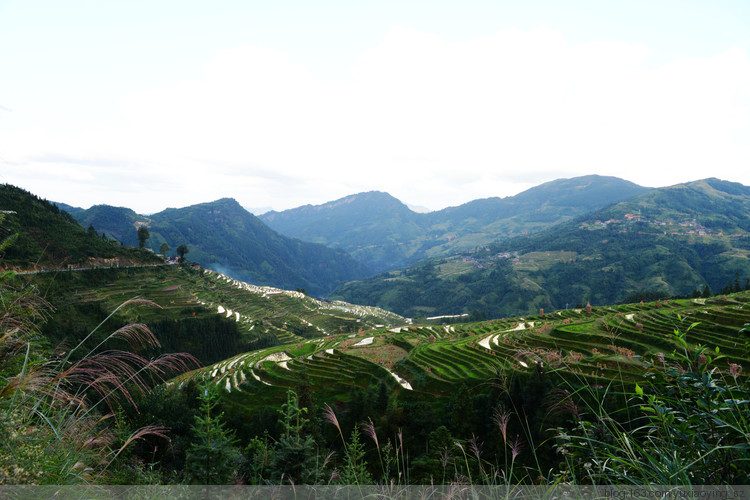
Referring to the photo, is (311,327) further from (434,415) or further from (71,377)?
(71,377)

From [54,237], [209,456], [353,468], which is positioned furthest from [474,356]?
[54,237]

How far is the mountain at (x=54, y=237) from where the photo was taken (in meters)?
95.5

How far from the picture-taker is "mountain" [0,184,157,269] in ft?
313

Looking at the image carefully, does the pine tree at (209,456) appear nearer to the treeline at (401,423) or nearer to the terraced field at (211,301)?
the treeline at (401,423)

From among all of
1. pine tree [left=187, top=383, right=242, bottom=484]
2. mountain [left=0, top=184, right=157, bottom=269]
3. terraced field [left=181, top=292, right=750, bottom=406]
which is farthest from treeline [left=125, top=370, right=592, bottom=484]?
mountain [left=0, top=184, right=157, bottom=269]

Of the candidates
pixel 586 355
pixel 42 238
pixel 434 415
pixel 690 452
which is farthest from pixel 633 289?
pixel 42 238

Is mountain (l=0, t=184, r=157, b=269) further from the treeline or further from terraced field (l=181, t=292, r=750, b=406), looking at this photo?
the treeline

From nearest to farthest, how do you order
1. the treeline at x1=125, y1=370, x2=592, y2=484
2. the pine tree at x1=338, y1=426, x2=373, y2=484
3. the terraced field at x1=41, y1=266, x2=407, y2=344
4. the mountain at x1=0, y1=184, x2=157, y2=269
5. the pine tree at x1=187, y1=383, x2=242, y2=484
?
the pine tree at x1=338, y1=426, x2=373, y2=484
the pine tree at x1=187, y1=383, x2=242, y2=484
the treeline at x1=125, y1=370, x2=592, y2=484
the terraced field at x1=41, y1=266, x2=407, y2=344
the mountain at x1=0, y1=184, x2=157, y2=269

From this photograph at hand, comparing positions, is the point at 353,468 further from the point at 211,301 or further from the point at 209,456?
the point at 211,301

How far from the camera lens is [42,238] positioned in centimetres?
10250

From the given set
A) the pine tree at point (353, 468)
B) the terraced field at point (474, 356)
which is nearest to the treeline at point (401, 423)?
the terraced field at point (474, 356)

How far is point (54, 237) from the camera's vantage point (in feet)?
345

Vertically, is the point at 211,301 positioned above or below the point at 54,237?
below

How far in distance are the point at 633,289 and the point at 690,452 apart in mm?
242492
